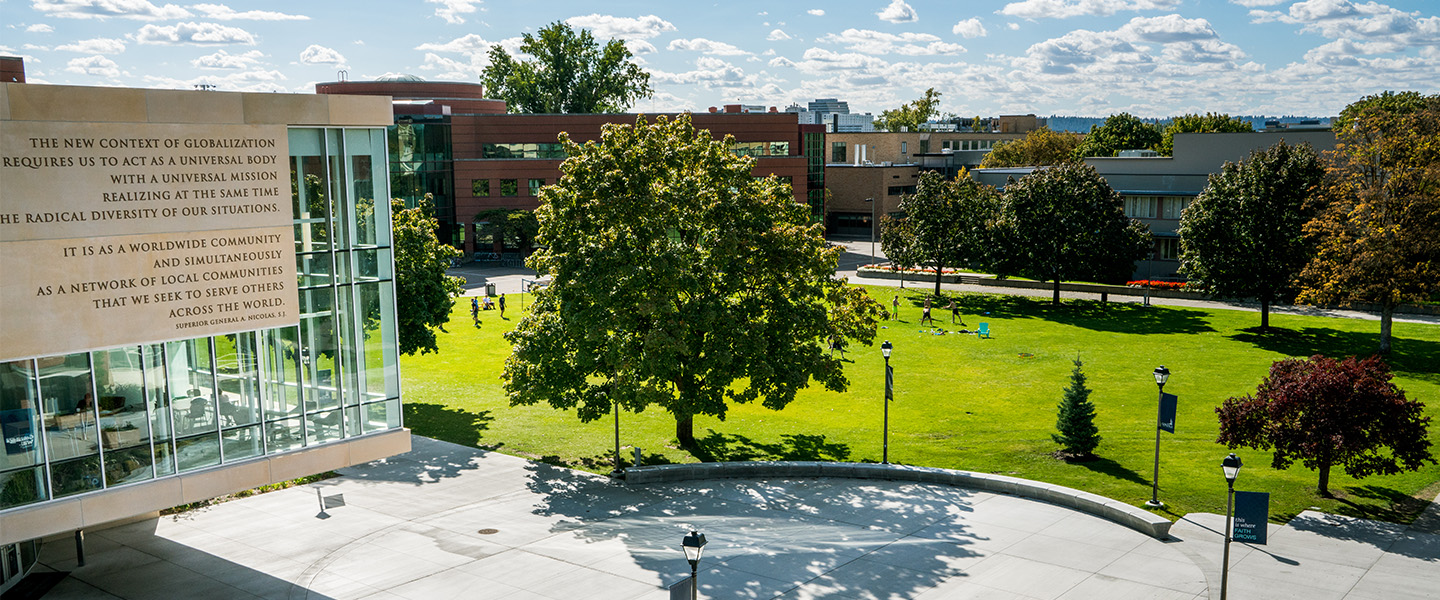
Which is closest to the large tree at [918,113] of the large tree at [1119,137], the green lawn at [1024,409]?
the large tree at [1119,137]

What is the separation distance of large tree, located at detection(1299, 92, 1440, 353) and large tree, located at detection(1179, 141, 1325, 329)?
7.89 ft

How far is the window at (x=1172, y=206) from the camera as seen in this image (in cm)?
6047

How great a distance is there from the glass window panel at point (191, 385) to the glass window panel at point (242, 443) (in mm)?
342

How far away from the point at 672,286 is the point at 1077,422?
10.8 meters

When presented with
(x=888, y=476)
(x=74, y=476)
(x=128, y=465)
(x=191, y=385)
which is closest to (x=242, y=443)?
(x=191, y=385)

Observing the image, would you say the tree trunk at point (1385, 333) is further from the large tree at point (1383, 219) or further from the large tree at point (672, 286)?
the large tree at point (672, 286)

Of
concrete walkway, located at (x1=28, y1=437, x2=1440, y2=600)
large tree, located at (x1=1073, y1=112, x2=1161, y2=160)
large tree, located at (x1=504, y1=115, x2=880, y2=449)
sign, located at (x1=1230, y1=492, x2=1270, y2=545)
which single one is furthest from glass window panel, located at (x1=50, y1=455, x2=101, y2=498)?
large tree, located at (x1=1073, y1=112, x2=1161, y2=160)

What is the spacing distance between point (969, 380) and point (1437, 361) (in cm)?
1769

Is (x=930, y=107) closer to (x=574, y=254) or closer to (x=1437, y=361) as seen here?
(x=1437, y=361)

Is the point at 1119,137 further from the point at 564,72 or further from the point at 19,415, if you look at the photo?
the point at 19,415

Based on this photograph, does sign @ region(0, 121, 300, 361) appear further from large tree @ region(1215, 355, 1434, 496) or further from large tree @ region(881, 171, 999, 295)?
large tree @ region(881, 171, 999, 295)

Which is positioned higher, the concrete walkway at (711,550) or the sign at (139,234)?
the sign at (139,234)

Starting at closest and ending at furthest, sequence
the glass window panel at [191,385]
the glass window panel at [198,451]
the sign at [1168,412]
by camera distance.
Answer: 1. the glass window panel at [191,385]
2. the glass window panel at [198,451]
3. the sign at [1168,412]

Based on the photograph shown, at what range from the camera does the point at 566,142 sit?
26406 millimetres
